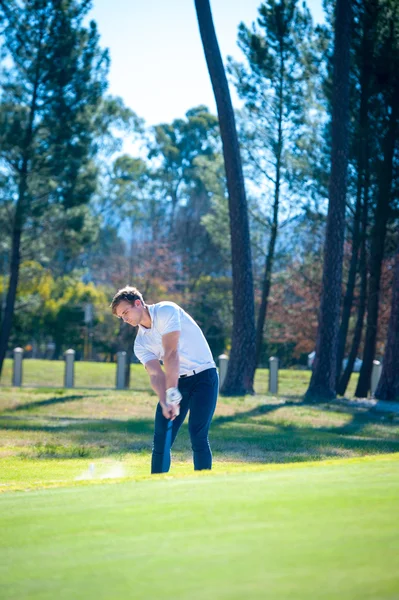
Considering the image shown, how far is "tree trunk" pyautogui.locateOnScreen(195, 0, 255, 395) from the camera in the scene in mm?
21922

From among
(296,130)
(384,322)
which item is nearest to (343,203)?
(296,130)

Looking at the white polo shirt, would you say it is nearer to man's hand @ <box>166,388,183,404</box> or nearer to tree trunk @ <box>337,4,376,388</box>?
man's hand @ <box>166,388,183,404</box>

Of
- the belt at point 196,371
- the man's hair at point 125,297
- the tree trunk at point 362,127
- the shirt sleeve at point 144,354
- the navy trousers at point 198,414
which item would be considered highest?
the tree trunk at point 362,127

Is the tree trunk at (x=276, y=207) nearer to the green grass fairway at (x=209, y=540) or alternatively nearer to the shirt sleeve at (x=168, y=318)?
the shirt sleeve at (x=168, y=318)

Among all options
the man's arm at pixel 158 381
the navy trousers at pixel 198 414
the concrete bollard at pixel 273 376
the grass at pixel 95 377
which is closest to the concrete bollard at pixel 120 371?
the grass at pixel 95 377

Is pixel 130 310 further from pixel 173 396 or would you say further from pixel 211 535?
pixel 211 535

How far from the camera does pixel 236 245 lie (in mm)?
21938

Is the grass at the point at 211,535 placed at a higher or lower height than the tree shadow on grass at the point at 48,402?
higher

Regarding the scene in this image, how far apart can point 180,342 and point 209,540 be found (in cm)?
373

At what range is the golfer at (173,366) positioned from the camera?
7012 millimetres

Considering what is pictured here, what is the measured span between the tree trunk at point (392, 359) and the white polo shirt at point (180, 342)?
15.5 m

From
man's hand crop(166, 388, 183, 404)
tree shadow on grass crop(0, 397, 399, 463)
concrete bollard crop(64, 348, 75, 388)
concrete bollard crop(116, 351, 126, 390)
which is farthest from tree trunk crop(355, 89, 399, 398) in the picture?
man's hand crop(166, 388, 183, 404)

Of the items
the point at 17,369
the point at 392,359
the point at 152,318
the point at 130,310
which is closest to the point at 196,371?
the point at 152,318

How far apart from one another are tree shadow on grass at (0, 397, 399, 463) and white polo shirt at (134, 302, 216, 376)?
10.7 feet
